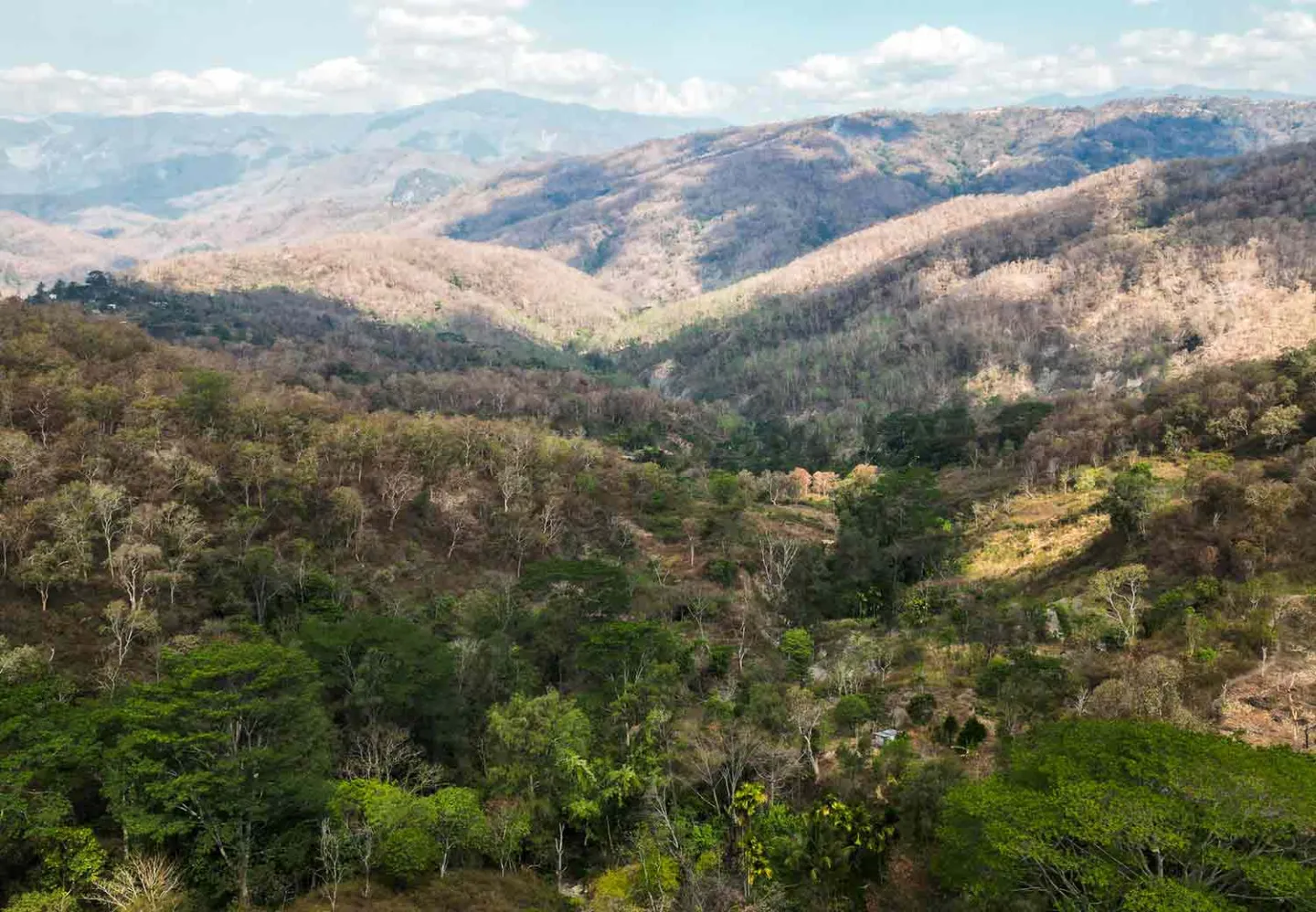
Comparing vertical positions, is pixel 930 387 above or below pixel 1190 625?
A: below

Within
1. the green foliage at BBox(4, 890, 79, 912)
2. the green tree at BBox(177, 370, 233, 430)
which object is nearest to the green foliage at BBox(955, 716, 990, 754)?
the green foliage at BBox(4, 890, 79, 912)

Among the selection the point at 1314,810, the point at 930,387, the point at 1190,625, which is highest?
the point at 1314,810

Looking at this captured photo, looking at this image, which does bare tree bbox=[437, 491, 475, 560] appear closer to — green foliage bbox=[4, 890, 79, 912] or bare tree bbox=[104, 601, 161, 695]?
bare tree bbox=[104, 601, 161, 695]

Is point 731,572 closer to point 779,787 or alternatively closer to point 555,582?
point 555,582

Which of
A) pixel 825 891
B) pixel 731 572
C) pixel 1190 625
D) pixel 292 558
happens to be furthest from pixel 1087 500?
pixel 292 558

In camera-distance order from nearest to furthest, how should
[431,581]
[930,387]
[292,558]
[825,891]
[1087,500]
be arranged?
[825,891] → [292,558] → [431,581] → [1087,500] → [930,387]

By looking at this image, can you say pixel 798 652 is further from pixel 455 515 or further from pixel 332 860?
pixel 455 515
